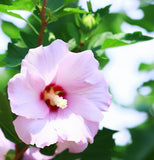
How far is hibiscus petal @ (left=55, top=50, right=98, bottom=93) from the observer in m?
1.05

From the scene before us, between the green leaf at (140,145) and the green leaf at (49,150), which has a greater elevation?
the green leaf at (49,150)

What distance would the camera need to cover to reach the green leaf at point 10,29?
1.53 metres

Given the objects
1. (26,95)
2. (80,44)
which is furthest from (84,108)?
(80,44)

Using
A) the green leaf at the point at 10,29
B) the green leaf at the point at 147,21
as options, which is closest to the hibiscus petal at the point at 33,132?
the green leaf at the point at 10,29

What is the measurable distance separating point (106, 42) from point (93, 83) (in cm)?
21

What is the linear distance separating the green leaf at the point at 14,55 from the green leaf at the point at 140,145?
0.53 m

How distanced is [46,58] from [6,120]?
0.85 ft

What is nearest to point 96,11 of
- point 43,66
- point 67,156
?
point 43,66

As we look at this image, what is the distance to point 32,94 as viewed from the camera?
3.43 feet

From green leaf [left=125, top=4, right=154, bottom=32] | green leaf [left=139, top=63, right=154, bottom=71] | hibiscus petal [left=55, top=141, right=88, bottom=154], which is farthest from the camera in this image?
green leaf [left=139, top=63, right=154, bottom=71]

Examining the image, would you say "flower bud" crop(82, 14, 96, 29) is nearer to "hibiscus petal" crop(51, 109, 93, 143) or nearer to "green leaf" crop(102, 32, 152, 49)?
"green leaf" crop(102, 32, 152, 49)

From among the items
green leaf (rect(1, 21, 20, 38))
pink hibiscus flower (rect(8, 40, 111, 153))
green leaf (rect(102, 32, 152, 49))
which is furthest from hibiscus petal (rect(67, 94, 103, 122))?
green leaf (rect(1, 21, 20, 38))

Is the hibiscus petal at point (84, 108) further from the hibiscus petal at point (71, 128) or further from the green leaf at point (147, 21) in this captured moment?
the green leaf at point (147, 21)

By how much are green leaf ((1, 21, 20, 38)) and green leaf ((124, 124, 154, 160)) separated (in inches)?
26.0
